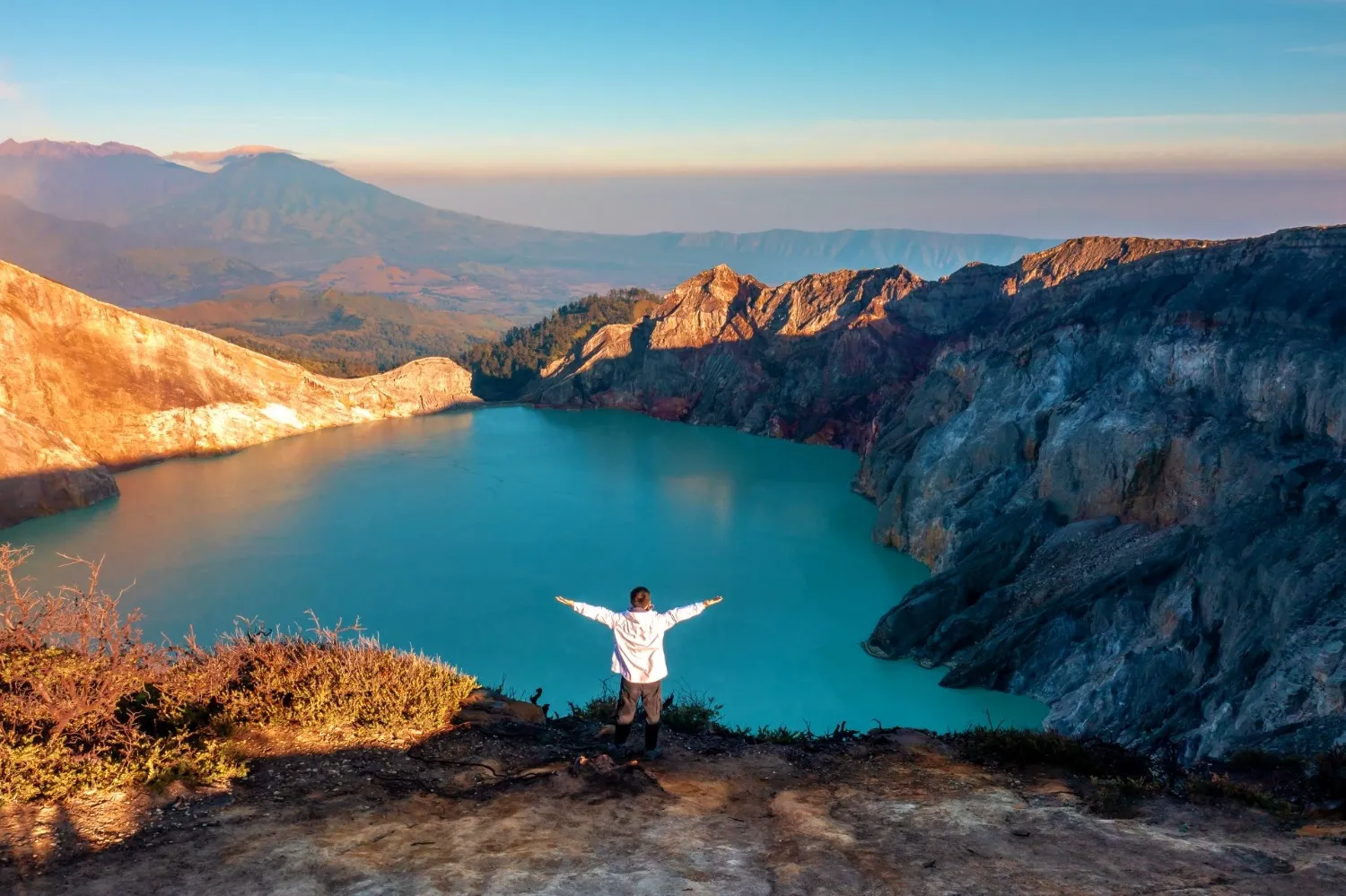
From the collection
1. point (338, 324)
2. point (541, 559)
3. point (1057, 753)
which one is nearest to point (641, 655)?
point (1057, 753)

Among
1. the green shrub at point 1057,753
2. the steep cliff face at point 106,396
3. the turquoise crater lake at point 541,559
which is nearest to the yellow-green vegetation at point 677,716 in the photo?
the green shrub at point 1057,753

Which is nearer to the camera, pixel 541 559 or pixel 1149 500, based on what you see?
pixel 1149 500

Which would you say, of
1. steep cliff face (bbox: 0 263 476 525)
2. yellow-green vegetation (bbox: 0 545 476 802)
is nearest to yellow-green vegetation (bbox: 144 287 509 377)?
steep cliff face (bbox: 0 263 476 525)

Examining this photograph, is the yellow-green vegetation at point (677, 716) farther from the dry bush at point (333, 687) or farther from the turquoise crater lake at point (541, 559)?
the turquoise crater lake at point (541, 559)

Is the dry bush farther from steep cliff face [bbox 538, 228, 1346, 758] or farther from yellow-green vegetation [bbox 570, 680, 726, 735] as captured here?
steep cliff face [bbox 538, 228, 1346, 758]

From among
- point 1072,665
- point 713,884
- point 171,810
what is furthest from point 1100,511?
point 171,810

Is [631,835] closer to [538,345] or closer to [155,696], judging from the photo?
[155,696]
